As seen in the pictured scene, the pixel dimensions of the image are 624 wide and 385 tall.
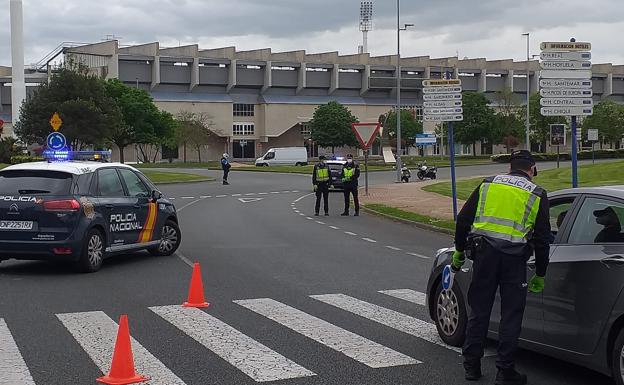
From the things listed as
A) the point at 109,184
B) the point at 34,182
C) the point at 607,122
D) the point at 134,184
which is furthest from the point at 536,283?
the point at 607,122

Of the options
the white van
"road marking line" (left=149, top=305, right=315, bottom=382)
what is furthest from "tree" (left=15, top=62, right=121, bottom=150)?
"road marking line" (left=149, top=305, right=315, bottom=382)

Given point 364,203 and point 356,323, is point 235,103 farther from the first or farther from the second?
point 356,323

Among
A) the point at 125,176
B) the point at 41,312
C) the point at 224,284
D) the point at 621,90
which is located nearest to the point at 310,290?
the point at 224,284

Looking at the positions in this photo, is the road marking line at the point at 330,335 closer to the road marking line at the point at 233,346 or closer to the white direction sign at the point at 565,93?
the road marking line at the point at 233,346

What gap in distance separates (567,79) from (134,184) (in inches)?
316

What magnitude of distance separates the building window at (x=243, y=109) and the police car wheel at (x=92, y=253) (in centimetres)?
9569

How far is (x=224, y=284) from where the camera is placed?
11.6 meters

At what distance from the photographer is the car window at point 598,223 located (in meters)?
6.19

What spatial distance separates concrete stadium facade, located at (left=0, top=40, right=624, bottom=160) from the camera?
3979 inches

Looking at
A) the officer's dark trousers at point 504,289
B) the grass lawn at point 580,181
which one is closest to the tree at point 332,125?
the grass lawn at point 580,181

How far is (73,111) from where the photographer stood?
43.9 m

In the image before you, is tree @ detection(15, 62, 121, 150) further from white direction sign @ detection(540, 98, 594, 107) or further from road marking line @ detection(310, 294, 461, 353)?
road marking line @ detection(310, 294, 461, 353)


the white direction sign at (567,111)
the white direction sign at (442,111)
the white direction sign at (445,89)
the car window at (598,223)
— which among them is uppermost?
the white direction sign at (445,89)

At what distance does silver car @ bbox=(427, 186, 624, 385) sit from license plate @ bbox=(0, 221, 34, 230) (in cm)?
746
